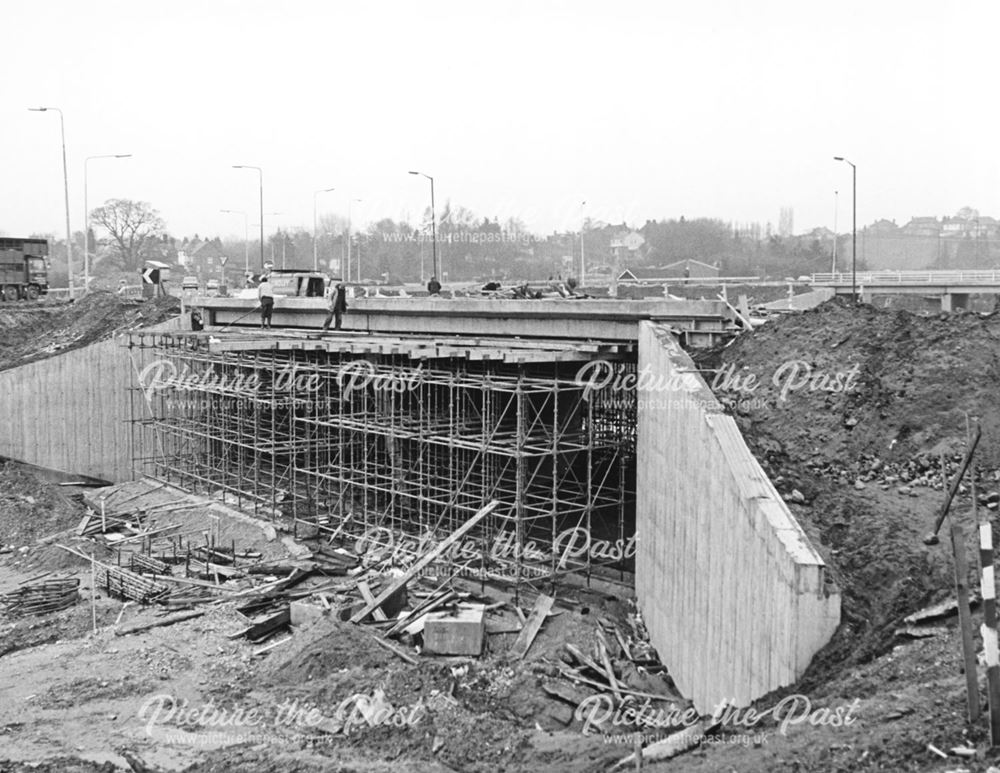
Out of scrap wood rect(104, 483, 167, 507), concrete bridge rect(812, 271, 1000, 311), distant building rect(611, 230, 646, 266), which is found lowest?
scrap wood rect(104, 483, 167, 507)

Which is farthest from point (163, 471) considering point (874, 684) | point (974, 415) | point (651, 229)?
point (651, 229)

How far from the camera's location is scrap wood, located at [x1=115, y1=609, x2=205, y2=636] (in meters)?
18.8

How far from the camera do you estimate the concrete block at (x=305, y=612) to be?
18.0m

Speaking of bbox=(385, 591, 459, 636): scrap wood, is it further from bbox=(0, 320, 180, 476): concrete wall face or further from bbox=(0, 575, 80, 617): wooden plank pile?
bbox=(0, 320, 180, 476): concrete wall face

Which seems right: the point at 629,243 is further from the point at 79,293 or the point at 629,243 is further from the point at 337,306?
the point at 337,306

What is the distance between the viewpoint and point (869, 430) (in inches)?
666

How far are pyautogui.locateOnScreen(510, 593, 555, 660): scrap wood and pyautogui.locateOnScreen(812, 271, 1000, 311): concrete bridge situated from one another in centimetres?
1666

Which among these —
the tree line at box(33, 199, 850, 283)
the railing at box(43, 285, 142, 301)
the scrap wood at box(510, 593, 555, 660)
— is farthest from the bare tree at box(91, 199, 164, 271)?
the scrap wood at box(510, 593, 555, 660)

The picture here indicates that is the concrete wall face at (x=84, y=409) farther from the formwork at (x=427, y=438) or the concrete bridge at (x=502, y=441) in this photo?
the formwork at (x=427, y=438)

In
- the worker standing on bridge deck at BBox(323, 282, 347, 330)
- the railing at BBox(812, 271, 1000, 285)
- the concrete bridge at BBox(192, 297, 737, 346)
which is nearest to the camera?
the concrete bridge at BBox(192, 297, 737, 346)

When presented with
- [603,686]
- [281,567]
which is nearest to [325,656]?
[603,686]

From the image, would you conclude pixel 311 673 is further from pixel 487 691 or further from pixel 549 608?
pixel 549 608

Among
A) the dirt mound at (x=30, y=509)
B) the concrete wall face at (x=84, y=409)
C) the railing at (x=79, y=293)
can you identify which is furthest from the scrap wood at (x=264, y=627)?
the railing at (x=79, y=293)

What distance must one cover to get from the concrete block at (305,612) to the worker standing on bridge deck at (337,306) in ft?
37.1
